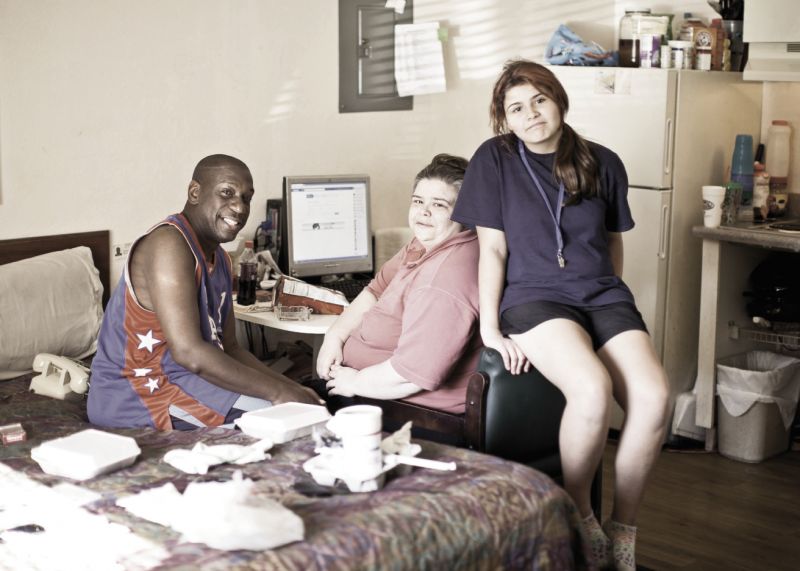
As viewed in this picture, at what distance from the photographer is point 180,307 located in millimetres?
2590

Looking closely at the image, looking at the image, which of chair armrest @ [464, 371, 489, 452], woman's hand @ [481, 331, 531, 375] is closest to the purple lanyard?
woman's hand @ [481, 331, 531, 375]

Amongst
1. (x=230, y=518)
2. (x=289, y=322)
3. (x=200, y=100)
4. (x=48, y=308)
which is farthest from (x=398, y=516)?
(x=200, y=100)

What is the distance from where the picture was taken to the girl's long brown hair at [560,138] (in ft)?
9.09

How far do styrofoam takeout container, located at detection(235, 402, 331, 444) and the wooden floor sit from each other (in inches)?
51.5

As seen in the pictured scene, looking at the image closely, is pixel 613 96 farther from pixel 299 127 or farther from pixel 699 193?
pixel 299 127

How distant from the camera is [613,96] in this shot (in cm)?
418

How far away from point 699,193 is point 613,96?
538 millimetres

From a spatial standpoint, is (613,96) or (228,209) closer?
(228,209)

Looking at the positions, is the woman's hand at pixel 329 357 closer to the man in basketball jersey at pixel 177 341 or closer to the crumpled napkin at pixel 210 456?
the man in basketball jersey at pixel 177 341

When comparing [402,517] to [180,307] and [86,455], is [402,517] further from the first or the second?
[180,307]

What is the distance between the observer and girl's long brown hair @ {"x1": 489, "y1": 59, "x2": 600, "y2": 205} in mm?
2771

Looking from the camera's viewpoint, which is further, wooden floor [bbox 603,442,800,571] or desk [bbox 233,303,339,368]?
desk [bbox 233,303,339,368]

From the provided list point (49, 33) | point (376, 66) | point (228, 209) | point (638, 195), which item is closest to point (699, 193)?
point (638, 195)

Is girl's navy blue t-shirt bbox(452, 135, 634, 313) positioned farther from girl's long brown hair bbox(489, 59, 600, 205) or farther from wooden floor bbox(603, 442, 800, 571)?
wooden floor bbox(603, 442, 800, 571)
